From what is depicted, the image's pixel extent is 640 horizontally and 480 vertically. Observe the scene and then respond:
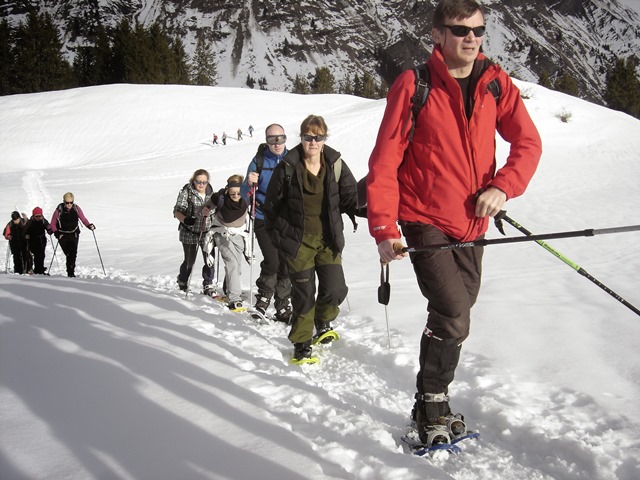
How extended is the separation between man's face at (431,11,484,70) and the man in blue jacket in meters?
3.09

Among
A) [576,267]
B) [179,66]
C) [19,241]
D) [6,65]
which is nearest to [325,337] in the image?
[576,267]

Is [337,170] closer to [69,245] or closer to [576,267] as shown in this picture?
[576,267]

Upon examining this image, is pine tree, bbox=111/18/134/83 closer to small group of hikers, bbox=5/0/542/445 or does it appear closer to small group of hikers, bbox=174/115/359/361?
small group of hikers, bbox=174/115/359/361

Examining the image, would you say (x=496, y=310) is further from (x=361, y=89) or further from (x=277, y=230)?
(x=361, y=89)

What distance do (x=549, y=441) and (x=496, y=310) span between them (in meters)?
2.43

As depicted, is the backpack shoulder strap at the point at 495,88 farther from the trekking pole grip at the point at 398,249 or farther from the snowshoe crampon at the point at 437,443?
the snowshoe crampon at the point at 437,443

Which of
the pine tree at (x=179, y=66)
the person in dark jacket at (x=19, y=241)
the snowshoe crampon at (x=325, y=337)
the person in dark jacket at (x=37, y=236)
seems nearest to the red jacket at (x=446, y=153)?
the snowshoe crampon at (x=325, y=337)

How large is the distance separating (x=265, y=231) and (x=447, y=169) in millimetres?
3263

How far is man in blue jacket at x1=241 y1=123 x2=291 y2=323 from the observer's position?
5672 millimetres

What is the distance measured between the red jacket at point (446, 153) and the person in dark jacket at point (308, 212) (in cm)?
154

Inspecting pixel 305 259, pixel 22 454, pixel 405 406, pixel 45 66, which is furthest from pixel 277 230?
pixel 45 66

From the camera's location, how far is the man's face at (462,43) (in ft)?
8.54

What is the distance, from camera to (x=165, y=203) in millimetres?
20281

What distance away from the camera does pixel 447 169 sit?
2.68 m
